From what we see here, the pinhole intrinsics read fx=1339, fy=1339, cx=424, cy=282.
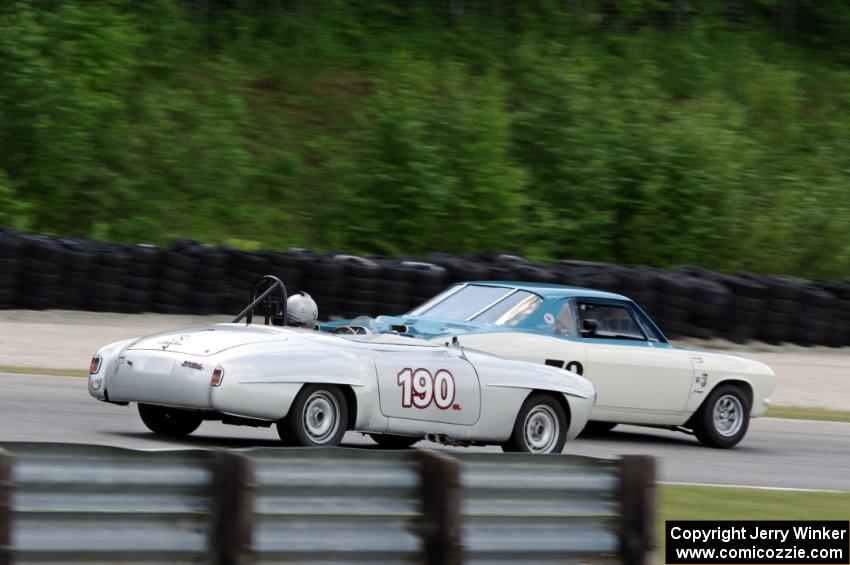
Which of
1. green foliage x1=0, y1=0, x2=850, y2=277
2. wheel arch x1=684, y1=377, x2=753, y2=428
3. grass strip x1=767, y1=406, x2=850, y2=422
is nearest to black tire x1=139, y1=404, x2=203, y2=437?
wheel arch x1=684, y1=377, x2=753, y2=428

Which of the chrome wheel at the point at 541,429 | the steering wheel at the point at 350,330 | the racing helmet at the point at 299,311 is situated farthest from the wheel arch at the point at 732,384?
the racing helmet at the point at 299,311

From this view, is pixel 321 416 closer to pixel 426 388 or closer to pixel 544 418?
pixel 426 388

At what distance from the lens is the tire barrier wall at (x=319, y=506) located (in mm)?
4547

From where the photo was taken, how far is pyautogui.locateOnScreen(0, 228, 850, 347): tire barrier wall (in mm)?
17938

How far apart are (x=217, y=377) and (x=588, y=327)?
14.0 ft

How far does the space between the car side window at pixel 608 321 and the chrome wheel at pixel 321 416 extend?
3.42m

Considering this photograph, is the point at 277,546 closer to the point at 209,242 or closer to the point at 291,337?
the point at 291,337

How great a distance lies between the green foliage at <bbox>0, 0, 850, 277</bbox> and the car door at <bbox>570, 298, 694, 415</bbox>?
11678mm

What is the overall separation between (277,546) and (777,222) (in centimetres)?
2238

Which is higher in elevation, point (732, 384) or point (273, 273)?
point (273, 273)

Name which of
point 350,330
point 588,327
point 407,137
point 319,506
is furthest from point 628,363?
point 407,137

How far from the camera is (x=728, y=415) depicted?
1257 centimetres

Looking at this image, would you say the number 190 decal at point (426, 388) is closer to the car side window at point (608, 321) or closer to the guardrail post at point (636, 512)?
the car side window at point (608, 321)

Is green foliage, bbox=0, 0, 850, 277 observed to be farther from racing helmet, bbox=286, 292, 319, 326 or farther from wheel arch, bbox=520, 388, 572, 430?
wheel arch, bbox=520, 388, 572, 430
